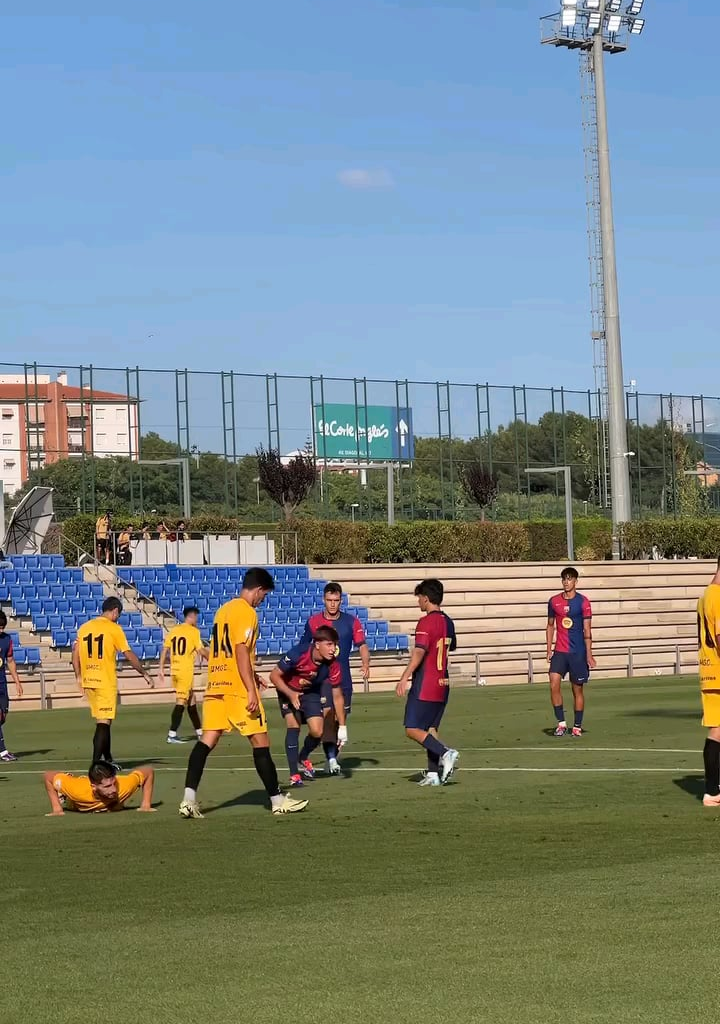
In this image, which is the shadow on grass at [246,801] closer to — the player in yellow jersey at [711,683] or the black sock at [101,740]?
the black sock at [101,740]

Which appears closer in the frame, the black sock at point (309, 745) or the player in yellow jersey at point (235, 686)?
the player in yellow jersey at point (235, 686)

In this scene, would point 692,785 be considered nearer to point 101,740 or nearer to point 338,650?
point 338,650

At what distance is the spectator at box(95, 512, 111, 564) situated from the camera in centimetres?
4200

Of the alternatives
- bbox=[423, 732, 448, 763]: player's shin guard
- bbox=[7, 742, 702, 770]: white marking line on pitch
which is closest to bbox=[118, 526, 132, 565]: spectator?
bbox=[7, 742, 702, 770]: white marking line on pitch

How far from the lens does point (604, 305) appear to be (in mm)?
51125

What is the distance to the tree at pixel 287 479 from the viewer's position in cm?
5681

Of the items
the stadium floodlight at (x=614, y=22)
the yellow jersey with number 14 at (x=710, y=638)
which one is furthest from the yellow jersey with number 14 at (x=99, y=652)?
the stadium floodlight at (x=614, y=22)

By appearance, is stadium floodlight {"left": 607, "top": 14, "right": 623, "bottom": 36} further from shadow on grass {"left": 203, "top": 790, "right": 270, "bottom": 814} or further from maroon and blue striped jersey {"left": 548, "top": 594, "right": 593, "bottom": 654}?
shadow on grass {"left": 203, "top": 790, "right": 270, "bottom": 814}

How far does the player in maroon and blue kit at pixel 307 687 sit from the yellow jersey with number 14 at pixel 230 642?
2.49 meters

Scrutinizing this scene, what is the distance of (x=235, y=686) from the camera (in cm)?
1180

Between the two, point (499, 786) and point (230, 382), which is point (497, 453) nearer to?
point (230, 382)

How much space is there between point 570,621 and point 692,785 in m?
5.94

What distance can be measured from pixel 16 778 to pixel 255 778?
9.88 ft

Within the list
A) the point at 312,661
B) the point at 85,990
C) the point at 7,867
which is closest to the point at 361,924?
the point at 85,990
